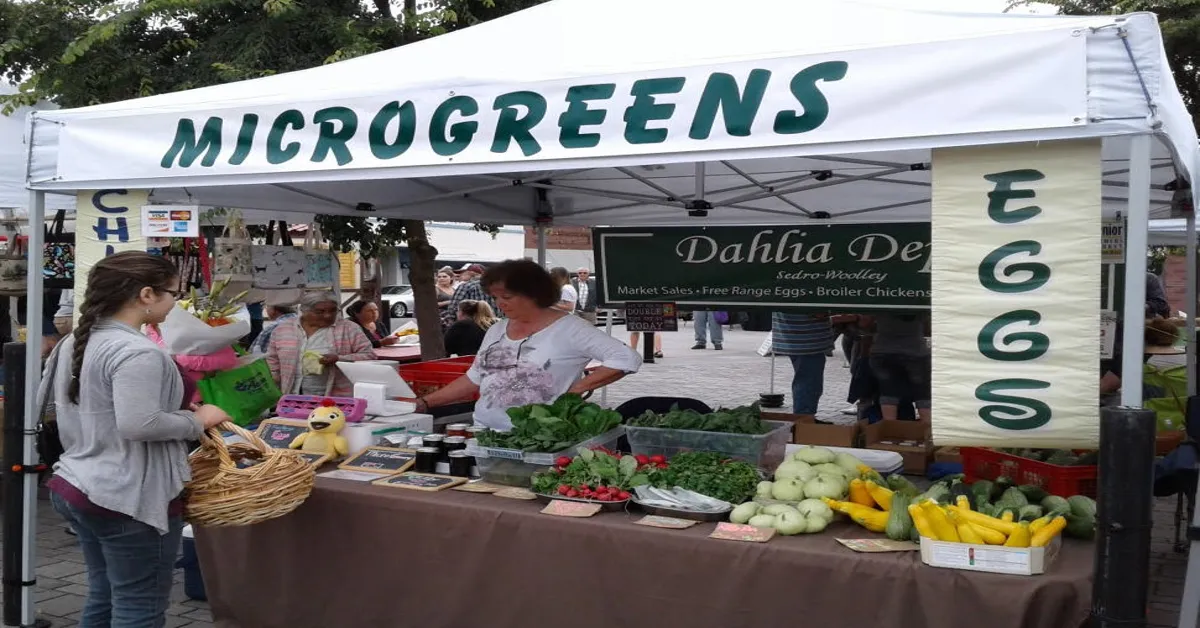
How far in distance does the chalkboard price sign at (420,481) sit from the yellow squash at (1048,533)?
1967mm

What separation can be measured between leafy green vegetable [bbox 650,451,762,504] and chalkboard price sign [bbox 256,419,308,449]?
65.0 inches

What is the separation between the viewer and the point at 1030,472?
3.50 m

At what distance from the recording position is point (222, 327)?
4512mm

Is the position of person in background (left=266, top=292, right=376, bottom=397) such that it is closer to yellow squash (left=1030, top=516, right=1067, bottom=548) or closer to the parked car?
yellow squash (left=1030, top=516, right=1067, bottom=548)

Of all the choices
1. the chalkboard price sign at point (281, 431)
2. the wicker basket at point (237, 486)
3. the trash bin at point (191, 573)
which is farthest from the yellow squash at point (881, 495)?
the trash bin at point (191, 573)

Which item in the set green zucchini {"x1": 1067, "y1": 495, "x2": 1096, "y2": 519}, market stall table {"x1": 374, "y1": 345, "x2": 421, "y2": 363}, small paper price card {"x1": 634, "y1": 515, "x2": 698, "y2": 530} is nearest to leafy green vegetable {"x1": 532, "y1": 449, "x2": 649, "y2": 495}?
small paper price card {"x1": 634, "y1": 515, "x2": 698, "y2": 530}

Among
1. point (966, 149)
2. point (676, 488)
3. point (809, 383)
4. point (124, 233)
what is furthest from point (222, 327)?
point (809, 383)

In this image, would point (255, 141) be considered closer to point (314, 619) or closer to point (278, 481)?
point (278, 481)

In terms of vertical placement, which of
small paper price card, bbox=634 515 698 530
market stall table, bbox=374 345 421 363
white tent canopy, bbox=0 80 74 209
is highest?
white tent canopy, bbox=0 80 74 209

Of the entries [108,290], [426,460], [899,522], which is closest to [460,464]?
[426,460]

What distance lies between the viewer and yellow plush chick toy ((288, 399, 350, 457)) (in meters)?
4.06

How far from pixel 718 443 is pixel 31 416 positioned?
2.88 m

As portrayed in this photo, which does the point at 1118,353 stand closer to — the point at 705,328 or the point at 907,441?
the point at 907,441

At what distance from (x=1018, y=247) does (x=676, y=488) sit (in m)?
1.34
